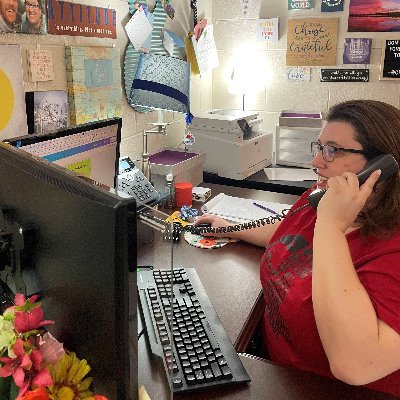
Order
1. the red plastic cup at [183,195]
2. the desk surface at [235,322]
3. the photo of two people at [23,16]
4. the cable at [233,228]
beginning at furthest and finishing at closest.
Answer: the red plastic cup at [183,195], the cable at [233,228], the photo of two people at [23,16], the desk surface at [235,322]

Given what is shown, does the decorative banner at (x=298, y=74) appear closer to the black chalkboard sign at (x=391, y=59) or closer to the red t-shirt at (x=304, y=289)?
the black chalkboard sign at (x=391, y=59)

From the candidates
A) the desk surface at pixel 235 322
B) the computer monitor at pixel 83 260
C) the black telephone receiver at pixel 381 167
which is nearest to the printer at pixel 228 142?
the desk surface at pixel 235 322

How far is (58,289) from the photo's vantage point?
76 centimetres

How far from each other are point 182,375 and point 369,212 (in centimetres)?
59

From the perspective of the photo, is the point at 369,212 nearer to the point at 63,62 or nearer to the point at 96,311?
the point at 96,311

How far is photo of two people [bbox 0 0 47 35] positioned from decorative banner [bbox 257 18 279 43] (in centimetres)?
167

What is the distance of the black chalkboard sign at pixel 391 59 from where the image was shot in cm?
270

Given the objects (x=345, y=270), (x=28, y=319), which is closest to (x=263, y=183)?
(x=345, y=270)

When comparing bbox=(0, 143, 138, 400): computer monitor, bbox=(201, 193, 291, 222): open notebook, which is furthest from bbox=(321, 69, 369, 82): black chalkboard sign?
bbox=(0, 143, 138, 400): computer monitor

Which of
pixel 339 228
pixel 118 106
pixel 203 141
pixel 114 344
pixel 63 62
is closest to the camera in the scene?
pixel 114 344

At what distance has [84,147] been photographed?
1.51 meters

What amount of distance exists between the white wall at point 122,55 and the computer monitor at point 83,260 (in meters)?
0.93

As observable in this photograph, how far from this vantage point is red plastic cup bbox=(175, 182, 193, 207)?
2.04 meters

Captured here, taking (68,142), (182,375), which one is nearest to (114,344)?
(182,375)
